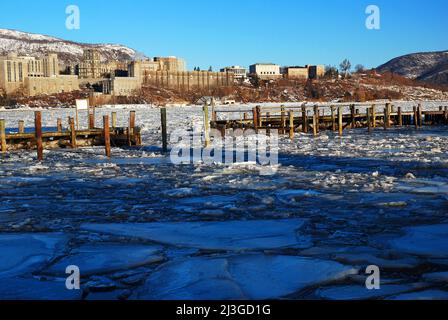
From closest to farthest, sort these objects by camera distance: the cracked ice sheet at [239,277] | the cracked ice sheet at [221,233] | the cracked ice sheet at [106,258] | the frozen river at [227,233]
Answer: the cracked ice sheet at [239,277]
the frozen river at [227,233]
the cracked ice sheet at [106,258]
the cracked ice sheet at [221,233]

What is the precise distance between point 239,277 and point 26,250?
3.03 m

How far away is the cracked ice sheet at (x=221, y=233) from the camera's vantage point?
24.4 feet

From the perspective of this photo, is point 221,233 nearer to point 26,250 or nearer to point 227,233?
point 227,233

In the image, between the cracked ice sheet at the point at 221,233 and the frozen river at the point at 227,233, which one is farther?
the cracked ice sheet at the point at 221,233

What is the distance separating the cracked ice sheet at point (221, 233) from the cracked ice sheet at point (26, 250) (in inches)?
30.8

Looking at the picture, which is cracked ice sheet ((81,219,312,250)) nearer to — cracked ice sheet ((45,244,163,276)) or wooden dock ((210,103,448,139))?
cracked ice sheet ((45,244,163,276))

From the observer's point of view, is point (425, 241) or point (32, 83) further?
point (32, 83)

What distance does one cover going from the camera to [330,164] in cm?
1703

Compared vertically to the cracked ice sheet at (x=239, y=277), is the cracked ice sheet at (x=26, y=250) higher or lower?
higher

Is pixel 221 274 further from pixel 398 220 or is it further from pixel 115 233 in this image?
pixel 398 220

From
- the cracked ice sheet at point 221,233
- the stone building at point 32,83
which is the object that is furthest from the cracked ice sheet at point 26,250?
the stone building at point 32,83

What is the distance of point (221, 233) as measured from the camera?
812cm

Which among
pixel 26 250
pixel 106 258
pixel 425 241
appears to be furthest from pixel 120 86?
pixel 425 241

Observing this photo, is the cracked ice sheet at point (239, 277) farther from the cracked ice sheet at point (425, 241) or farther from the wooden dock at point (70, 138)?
the wooden dock at point (70, 138)
